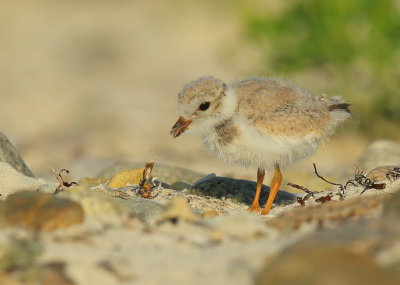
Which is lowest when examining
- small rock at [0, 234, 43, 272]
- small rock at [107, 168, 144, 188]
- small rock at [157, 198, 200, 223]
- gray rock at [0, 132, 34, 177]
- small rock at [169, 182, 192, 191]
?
small rock at [0, 234, 43, 272]

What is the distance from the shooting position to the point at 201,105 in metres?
4.95

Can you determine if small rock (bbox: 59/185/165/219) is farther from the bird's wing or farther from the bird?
the bird's wing

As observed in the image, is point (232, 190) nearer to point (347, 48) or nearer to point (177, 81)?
point (347, 48)

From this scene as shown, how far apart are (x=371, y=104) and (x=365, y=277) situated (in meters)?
8.26

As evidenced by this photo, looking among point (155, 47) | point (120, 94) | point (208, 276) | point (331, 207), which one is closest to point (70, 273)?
point (208, 276)

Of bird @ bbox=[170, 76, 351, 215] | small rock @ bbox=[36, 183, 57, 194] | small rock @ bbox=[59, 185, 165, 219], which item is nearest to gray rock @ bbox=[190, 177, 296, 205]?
bird @ bbox=[170, 76, 351, 215]

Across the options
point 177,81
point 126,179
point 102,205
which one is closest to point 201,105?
point 126,179

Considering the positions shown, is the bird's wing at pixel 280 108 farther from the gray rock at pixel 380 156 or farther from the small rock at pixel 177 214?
the gray rock at pixel 380 156

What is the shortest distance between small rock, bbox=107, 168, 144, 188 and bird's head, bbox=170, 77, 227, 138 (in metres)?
0.89

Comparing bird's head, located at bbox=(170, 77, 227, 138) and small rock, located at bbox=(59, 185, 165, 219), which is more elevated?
bird's head, located at bbox=(170, 77, 227, 138)

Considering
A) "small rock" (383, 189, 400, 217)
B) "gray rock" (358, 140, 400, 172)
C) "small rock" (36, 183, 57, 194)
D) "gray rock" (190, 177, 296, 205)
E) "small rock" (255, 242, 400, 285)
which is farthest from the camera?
"gray rock" (358, 140, 400, 172)

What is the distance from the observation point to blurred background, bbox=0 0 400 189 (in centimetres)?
1018

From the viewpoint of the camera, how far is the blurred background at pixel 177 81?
10.2 m

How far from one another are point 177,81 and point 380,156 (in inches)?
321
